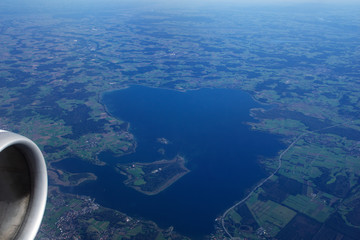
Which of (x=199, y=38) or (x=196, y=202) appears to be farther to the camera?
(x=199, y=38)

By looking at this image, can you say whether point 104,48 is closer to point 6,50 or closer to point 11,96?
point 6,50

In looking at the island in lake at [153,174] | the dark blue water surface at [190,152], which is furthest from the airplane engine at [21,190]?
the island in lake at [153,174]

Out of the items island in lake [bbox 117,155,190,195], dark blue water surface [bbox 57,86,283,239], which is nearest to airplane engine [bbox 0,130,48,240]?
dark blue water surface [bbox 57,86,283,239]

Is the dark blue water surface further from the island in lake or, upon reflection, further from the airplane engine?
the airplane engine

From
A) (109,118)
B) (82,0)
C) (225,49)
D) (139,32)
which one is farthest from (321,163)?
(82,0)

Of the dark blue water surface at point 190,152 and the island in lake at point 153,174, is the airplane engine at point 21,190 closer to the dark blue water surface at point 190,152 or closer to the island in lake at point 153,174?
the dark blue water surface at point 190,152
